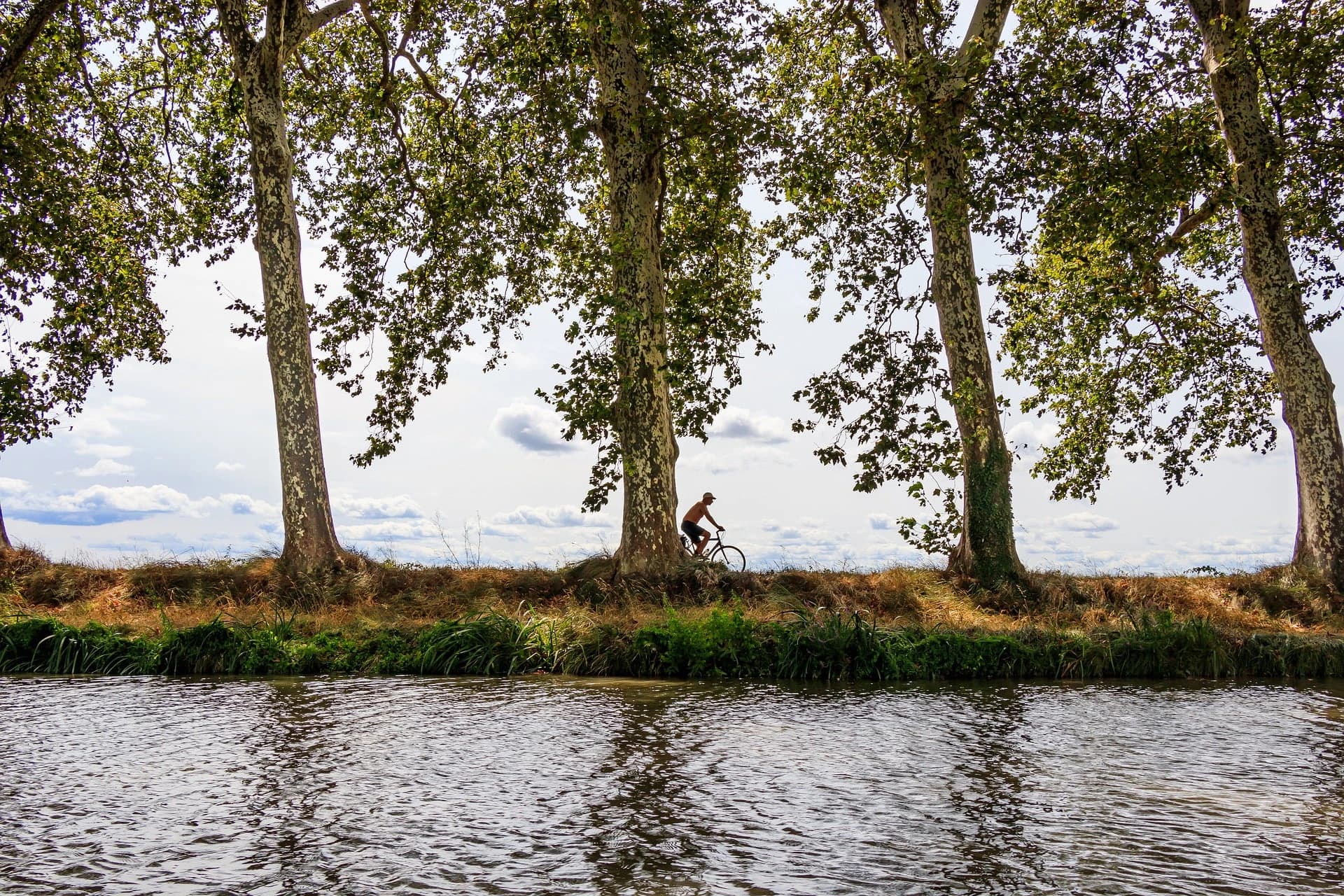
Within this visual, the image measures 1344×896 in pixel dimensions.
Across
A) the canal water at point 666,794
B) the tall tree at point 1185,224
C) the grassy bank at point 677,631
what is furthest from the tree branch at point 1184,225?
the canal water at point 666,794

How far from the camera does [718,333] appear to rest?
2005 cm

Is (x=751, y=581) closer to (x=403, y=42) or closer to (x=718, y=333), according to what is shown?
(x=718, y=333)

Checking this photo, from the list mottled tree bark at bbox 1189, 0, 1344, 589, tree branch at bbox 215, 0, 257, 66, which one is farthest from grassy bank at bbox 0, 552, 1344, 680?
tree branch at bbox 215, 0, 257, 66

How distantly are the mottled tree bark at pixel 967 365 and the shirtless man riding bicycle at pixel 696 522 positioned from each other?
477 centimetres

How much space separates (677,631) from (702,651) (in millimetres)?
392

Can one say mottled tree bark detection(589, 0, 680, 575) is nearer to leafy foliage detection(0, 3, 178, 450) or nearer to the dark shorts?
the dark shorts

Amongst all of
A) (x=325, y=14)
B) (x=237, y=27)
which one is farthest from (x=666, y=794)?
(x=325, y=14)

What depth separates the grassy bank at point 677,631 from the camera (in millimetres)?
11820

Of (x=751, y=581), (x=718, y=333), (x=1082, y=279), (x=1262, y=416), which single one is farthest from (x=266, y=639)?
(x=1262, y=416)

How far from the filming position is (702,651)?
11.6m

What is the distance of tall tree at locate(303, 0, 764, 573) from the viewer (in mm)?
16141

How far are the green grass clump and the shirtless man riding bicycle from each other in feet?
20.4

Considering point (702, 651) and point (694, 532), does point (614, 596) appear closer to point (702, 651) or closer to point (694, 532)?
point (694, 532)

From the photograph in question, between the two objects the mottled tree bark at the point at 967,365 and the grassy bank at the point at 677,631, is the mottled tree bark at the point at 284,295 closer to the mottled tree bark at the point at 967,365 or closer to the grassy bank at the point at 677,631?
the grassy bank at the point at 677,631
